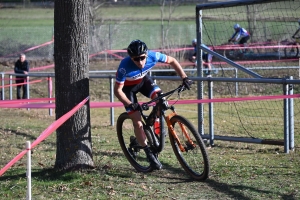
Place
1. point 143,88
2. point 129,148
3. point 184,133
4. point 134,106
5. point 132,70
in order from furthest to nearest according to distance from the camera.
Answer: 1. point 129,148
2. point 143,88
3. point 132,70
4. point 184,133
5. point 134,106

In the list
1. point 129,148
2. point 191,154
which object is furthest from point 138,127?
point 191,154

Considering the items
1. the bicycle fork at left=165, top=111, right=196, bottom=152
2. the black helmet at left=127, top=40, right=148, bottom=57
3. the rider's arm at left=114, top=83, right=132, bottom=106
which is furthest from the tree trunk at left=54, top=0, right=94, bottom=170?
the bicycle fork at left=165, top=111, right=196, bottom=152

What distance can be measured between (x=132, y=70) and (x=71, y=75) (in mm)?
782

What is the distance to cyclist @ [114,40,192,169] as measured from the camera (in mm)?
7863

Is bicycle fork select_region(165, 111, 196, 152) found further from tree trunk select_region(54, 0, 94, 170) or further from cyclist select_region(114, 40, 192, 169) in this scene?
tree trunk select_region(54, 0, 94, 170)

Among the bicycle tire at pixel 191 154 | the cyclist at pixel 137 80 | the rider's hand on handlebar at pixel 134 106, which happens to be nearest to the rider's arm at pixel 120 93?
the cyclist at pixel 137 80

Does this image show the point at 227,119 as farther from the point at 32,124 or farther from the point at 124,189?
the point at 124,189

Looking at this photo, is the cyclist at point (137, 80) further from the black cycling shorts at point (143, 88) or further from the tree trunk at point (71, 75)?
the tree trunk at point (71, 75)

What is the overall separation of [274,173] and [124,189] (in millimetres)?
2074

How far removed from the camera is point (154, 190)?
7.32 metres

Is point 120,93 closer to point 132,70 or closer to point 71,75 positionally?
point 132,70

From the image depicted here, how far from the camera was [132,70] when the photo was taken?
8.09 m

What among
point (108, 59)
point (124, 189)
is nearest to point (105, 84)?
point (108, 59)

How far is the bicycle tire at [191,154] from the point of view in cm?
758
